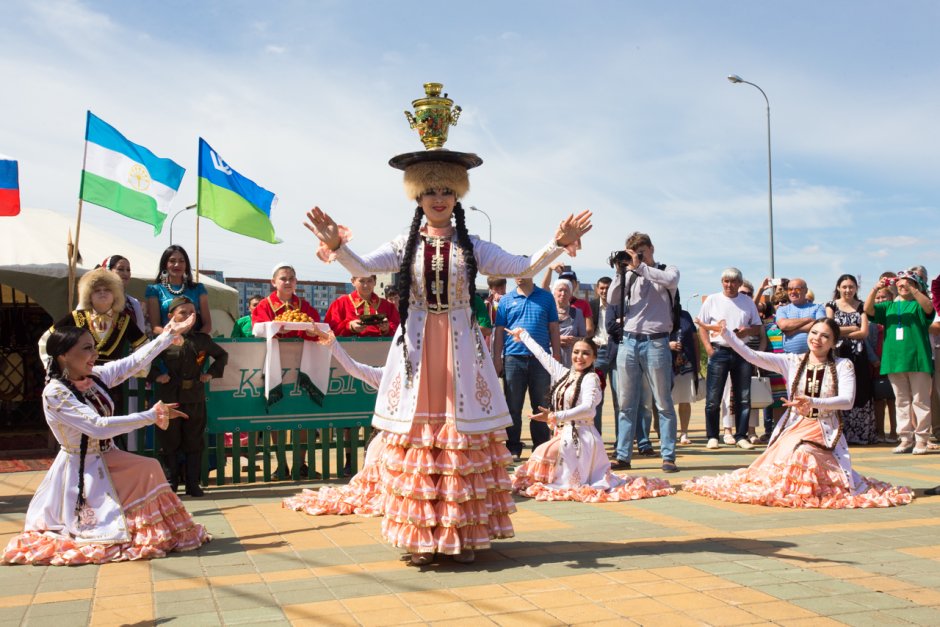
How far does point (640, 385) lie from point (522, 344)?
1367 millimetres

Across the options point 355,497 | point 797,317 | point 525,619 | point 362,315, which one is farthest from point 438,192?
point 797,317

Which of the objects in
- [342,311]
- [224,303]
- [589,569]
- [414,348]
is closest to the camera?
[589,569]

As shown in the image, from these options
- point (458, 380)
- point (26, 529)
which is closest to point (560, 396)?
point (458, 380)

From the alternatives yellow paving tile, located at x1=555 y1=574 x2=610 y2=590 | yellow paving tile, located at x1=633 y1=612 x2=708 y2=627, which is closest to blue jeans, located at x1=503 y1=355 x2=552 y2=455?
yellow paving tile, located at x1=555 y1=574 x2=610 y2=590

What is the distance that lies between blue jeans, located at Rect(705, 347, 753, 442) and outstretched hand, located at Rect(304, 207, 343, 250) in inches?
278

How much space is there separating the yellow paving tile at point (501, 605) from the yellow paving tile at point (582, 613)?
0.44ft

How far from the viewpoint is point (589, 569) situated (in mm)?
4949

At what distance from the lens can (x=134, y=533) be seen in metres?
5.57

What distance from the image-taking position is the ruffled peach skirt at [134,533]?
5395mm

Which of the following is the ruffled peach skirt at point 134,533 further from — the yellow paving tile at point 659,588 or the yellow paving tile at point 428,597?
the yellow paving tile at point 659,588

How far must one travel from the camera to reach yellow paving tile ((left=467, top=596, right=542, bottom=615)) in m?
4.19

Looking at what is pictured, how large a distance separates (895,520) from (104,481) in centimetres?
558

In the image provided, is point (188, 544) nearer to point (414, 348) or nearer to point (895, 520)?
point (414, 348)

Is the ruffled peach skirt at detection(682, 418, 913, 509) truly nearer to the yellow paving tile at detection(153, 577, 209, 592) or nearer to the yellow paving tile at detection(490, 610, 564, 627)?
the yellow paving tile at detection(490, 610, 564, 627)
